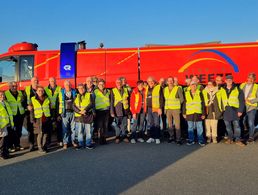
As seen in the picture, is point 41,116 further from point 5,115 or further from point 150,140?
point 150,140

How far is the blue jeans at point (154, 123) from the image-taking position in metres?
8.52

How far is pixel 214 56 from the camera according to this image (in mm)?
10391

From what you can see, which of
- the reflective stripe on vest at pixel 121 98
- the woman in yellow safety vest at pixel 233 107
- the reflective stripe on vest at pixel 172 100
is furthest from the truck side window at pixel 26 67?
the woman in yellow safety vest at pixel 233 107

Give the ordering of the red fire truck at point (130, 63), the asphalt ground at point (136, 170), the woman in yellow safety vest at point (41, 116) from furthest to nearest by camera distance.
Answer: the red fire truck at point (130, 63) → the woman in yellow safety vest at point (41, 116) → the asphalt ground at point (136, 170)

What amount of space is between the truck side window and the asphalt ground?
3.86 meters

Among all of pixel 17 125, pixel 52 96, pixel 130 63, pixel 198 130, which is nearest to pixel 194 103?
pixel 198 130

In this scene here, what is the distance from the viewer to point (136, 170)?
18.8 ft

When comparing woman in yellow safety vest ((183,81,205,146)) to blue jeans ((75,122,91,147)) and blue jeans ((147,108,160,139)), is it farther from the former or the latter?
blue jeans ((75,122,91,147))

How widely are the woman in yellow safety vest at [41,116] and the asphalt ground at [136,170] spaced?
374 mm

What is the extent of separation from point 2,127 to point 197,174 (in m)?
4.58

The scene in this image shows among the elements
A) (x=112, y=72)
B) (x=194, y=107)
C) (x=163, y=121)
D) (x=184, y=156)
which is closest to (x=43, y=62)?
(x=112, y=72)

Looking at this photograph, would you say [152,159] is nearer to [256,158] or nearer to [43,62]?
[256,158]

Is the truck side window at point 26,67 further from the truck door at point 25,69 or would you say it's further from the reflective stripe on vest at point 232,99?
the reflective stripe on vest at point 232,99

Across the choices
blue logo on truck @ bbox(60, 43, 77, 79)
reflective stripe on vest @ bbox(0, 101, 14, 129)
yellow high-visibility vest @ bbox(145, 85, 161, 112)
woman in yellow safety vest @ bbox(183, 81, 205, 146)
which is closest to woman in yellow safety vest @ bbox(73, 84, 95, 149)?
reflective stripe on vest @ bbox(0, 101, 14, 129)
